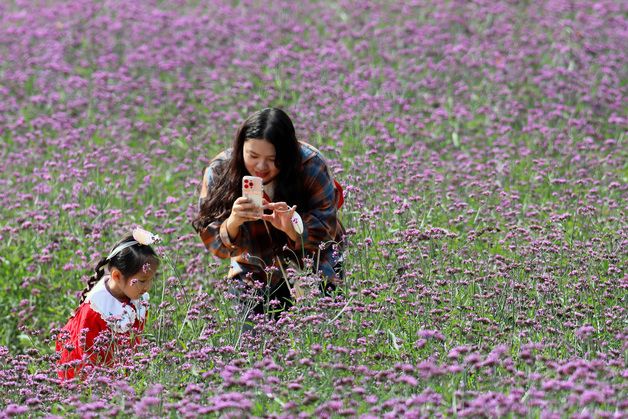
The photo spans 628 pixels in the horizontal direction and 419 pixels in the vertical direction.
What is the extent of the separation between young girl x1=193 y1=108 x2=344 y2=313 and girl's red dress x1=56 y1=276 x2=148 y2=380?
0.58 m

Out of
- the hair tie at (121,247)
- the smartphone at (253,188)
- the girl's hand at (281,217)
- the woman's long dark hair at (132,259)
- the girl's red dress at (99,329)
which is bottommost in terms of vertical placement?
the girl's red dress at (99,329)

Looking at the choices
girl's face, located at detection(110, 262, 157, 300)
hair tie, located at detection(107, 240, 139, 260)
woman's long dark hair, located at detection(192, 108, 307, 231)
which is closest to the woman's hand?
woman's long dark hair, located at detection(192, 108, 307, 231)

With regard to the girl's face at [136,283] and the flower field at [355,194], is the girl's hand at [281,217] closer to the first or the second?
the flower field at [355,194]

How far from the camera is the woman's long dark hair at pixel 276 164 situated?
5836 mm

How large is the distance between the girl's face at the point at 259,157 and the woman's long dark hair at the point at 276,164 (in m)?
0.02

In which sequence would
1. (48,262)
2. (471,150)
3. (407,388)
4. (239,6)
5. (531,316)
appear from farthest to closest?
(239,6)
(471,150)
(48,262)
(531,316)
(407,388)

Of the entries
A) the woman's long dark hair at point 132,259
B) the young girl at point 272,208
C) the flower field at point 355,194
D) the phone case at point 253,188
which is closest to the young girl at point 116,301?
the woman's long dark hair at point 132,259

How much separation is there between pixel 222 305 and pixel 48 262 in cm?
193

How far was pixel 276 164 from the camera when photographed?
5.95 m

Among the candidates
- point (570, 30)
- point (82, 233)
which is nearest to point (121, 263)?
point (82, 233)

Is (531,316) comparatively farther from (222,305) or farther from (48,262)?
(48,262)

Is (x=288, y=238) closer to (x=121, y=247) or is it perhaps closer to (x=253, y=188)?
(x=253, y=188)

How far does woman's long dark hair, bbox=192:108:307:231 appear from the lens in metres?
5.84

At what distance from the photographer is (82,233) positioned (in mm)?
7758
